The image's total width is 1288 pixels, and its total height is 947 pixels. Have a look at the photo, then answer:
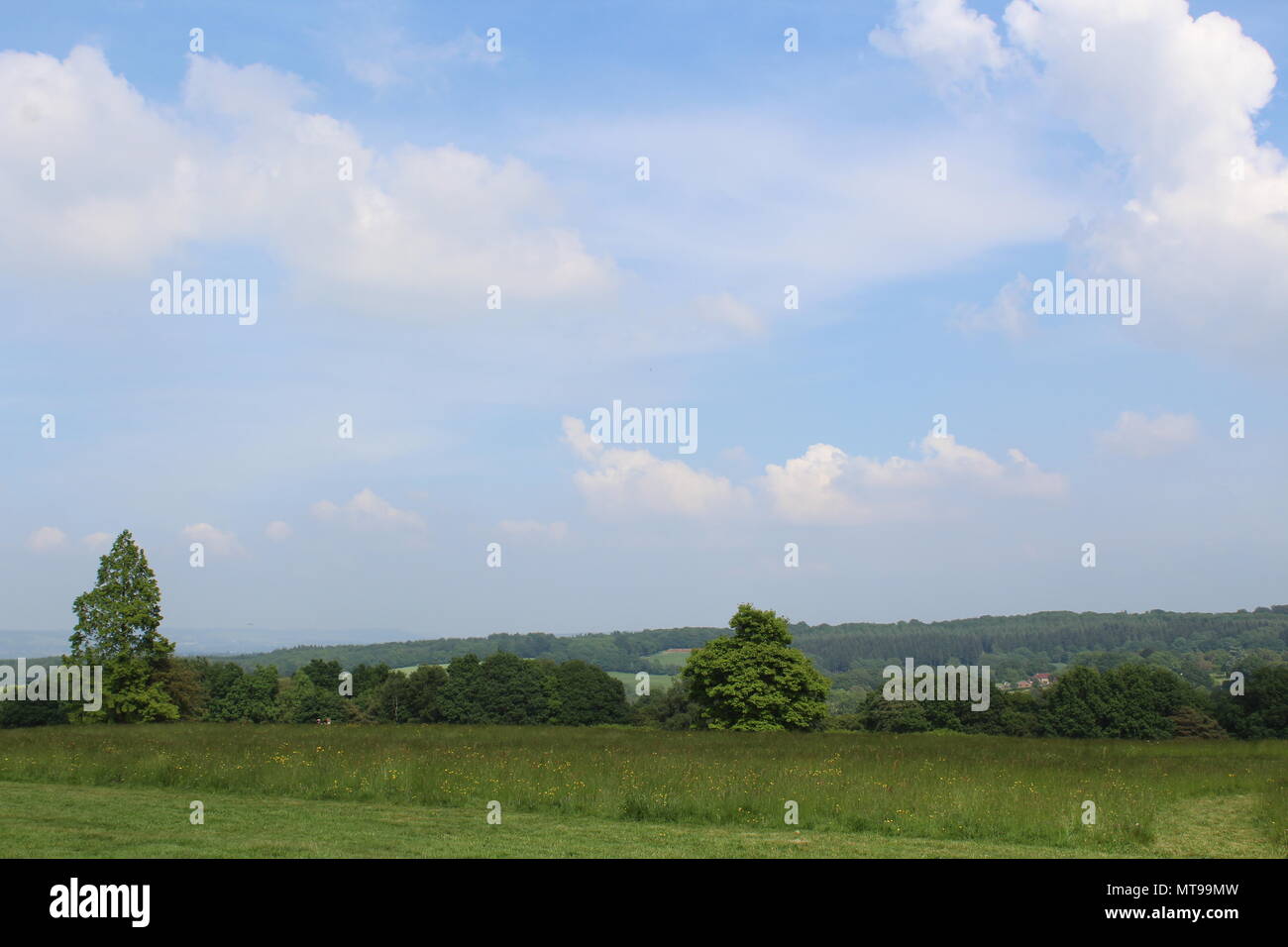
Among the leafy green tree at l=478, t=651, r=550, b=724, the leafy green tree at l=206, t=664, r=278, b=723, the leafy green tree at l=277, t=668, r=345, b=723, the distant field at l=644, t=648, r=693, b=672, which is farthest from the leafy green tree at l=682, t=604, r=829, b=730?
the distant field at l=644, t=648, r=693, b=672

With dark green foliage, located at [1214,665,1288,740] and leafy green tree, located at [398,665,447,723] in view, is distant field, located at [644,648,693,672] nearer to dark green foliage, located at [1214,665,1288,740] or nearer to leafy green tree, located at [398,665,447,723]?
leafy green tree, located at [398,665,447,723]

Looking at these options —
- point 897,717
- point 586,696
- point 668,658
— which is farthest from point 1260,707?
point 668,658

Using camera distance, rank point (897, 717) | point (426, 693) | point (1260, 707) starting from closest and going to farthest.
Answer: point (1260, 707) → point (426, 693) → point (897, 717)

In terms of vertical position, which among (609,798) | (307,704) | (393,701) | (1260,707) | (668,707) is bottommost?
(668,707)

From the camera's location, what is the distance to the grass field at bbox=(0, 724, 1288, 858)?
14938 mm

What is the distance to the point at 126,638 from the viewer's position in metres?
50.6

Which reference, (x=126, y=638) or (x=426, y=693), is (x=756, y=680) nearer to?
(x=426, y=693)

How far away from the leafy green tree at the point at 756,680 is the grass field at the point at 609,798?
81.2ft

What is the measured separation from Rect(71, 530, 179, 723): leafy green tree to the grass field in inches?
819

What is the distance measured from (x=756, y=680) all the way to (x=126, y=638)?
34836 mm
